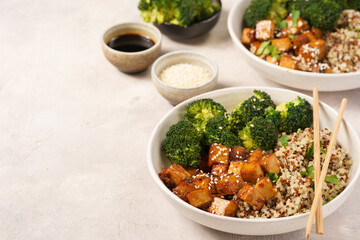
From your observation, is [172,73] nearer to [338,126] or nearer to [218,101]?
[218,101]

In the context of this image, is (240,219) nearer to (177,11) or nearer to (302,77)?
(302,77)

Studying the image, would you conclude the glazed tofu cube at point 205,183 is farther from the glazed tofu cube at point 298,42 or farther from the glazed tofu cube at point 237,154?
the glazed tofu cube at point 298,42

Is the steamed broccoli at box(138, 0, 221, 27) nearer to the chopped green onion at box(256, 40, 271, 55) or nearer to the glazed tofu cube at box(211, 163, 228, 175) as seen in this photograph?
the chopped green onion at box(256, 40, 271, 55)

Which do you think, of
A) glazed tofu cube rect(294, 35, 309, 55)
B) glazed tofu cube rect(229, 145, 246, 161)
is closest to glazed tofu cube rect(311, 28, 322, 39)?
glazed tofu cube rect(294, 35, 309, 55)

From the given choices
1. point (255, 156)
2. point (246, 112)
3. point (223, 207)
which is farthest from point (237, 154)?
point (223, 207)

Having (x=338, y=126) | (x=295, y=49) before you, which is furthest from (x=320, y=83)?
(x=338, y=126)

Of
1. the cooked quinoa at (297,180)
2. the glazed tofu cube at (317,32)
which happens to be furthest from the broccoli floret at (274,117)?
the glazed tofu cube at (317,32)
